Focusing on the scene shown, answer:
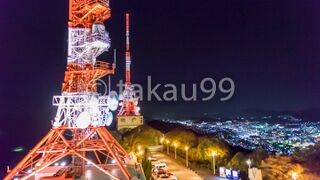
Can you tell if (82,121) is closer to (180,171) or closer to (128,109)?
(180,171)

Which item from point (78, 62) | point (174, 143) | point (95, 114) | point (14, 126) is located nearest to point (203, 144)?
point (174, 143)

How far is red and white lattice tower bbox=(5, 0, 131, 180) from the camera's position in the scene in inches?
652

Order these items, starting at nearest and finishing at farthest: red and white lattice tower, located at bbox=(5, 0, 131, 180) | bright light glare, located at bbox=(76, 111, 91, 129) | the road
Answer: red and white lattice tower, located at bbox=(5, 0, 131, 180) → bright light glare, located at bbox=(76, 111, 91, 129) → the road

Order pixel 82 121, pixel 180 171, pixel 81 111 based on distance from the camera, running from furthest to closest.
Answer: pixel 180 171
pixel 81 111
pixel 82 121

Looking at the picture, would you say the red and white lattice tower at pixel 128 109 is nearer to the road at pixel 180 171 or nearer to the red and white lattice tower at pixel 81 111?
the road at pixel 180 171

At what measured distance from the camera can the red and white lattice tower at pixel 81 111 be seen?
16562 mm

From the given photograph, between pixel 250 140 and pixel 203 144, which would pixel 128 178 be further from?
pixel 250 140

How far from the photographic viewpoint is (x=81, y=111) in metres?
17.5

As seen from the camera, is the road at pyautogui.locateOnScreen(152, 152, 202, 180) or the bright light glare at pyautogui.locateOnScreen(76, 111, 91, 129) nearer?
the bright light glare at pyautogui.locateOnScreen(76, 111, 91, 129)

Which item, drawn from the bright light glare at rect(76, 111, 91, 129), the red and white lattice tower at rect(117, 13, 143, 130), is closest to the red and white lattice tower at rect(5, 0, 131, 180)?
the bright light glare at rect(76, 111, 91, 129)

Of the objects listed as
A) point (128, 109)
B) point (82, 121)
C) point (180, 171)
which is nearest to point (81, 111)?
point (82, 121)

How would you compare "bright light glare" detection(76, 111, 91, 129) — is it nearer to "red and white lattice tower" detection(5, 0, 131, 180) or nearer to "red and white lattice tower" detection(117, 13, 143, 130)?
"red and white lattice tower" detection(5, 0, 131, 180)

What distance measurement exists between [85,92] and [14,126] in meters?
72.8

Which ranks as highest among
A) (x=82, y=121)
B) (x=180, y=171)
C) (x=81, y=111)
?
(x=81, y=111)
